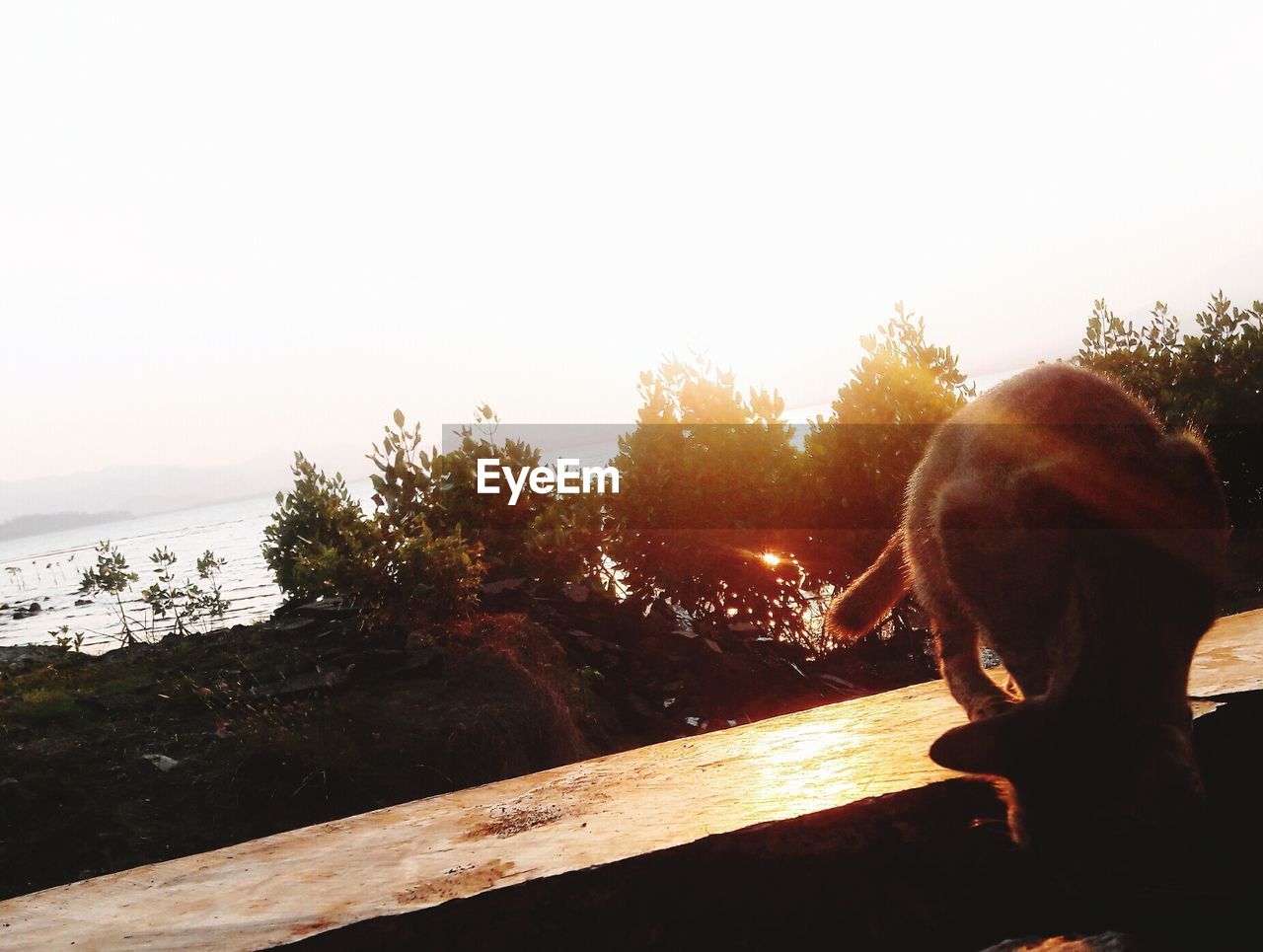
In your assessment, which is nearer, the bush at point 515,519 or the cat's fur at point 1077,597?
the cat's fur at point 1077,597

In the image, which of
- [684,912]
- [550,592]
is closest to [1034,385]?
[684,912]

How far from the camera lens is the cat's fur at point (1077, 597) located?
1.95 metres

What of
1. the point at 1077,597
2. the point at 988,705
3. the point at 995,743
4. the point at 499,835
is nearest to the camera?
the point at 995,743

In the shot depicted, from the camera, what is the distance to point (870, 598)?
3.70m

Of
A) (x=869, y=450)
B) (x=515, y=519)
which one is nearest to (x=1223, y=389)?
(x=869, y=450)

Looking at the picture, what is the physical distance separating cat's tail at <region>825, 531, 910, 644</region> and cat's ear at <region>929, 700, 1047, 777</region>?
170 cm

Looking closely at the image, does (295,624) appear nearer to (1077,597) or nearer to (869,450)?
(869,450)

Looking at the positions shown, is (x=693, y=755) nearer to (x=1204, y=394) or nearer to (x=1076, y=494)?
(x=1076, y=494)

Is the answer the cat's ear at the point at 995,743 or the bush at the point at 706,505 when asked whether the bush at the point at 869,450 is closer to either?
the bush at the point at 706,505

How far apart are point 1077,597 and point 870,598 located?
1.42 meters

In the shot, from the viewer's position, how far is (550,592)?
968 cm

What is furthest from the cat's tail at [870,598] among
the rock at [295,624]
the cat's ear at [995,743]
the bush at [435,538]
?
the rock at [295,624]

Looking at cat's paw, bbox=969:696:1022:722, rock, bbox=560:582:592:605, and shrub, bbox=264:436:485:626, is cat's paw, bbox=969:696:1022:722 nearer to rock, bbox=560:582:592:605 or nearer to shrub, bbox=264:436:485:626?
shrub, bbox=264:436:485:626

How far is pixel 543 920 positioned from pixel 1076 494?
1798 millimetres
